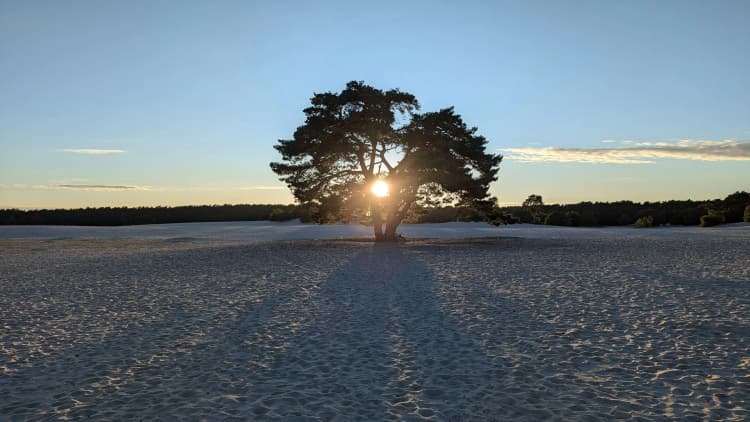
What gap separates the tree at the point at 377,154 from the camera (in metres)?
26.9

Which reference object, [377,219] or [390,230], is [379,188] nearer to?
[377,219]

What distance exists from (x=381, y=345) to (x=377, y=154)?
20.7 meters

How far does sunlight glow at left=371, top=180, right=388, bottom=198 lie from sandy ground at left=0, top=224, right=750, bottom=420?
1168cm

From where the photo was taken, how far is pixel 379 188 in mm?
28281

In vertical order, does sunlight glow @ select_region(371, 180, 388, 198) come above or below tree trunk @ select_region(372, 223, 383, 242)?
above

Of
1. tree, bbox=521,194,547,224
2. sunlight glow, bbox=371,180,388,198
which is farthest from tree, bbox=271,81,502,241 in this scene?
tree, bbox=521,194,547,224

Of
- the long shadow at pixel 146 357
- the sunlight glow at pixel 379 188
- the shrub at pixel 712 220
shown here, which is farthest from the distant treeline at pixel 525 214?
the long shadow at pixel 146 357

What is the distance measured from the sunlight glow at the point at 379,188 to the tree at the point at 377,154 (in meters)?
0.19

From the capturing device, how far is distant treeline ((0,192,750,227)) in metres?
51.3

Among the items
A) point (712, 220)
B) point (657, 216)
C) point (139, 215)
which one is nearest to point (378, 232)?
point (712, 220)

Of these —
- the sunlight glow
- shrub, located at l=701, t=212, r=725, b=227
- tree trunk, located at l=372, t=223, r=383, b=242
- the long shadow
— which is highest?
the sunlight glow

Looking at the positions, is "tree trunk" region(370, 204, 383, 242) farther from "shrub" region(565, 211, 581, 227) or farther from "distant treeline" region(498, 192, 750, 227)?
"shrub" region(565, 211, 581, 227)

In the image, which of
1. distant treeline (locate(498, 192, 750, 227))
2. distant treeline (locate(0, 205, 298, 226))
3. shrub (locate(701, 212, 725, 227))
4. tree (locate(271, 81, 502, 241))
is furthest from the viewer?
distant treeline (locate(0, 205, 298, 226))

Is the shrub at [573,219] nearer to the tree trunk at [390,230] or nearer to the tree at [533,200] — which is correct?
the tree at [533,200]
